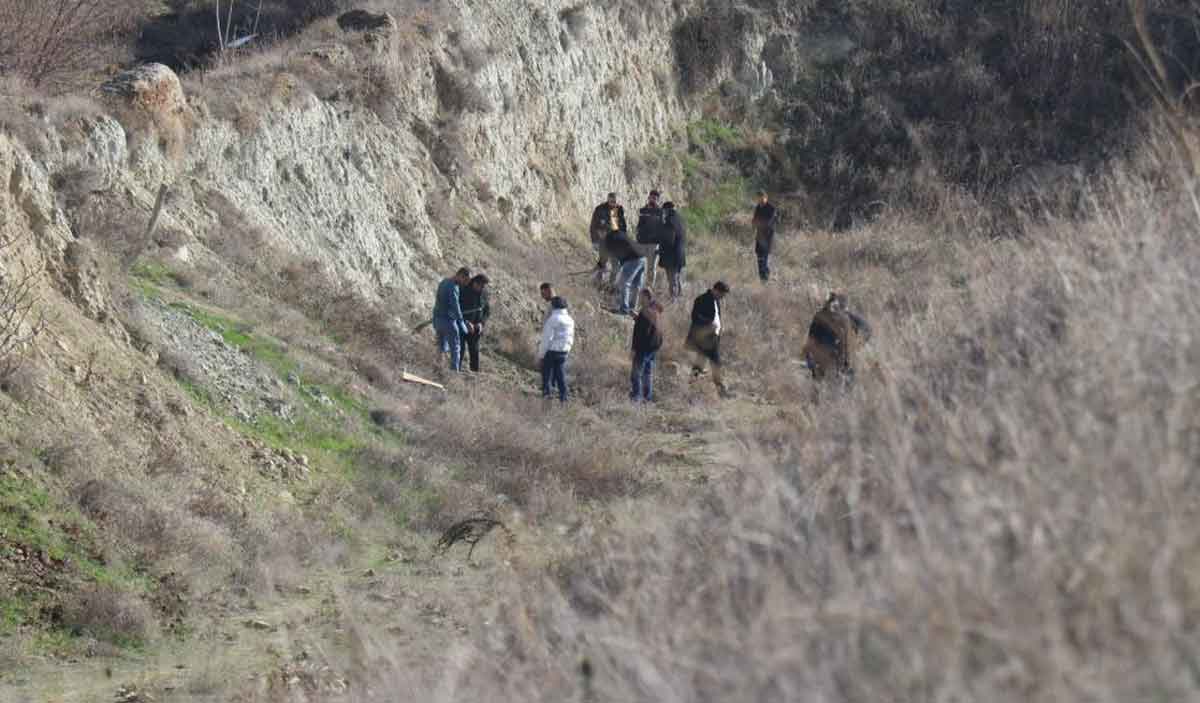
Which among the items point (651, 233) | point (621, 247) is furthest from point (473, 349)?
point (651, 233)

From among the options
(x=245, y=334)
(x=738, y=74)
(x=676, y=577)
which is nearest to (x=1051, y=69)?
(x=738, y=74)

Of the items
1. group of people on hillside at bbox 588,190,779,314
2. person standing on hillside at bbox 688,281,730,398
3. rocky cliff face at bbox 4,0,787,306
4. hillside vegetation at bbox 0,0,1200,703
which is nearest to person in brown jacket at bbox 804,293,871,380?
hillside vegetation at bbox 0,0,1200,703

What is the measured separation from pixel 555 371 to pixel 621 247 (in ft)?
15.7

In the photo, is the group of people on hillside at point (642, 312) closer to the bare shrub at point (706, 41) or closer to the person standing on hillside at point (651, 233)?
the person standing on hillside at point (651, 233)

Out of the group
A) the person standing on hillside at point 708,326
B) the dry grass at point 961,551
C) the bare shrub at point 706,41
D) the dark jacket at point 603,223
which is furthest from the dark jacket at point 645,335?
the bare shrub at point 706,41

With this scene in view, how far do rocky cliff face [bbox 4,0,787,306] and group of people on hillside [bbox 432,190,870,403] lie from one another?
1999 millimetres

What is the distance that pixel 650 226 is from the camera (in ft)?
80.2

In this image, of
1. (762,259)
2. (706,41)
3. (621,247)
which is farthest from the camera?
(706,41)

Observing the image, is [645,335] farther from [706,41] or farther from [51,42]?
[706,41]

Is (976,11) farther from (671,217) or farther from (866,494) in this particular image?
(866,494)

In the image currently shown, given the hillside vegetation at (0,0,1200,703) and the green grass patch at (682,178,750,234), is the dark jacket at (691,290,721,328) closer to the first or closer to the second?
the hillside vegetation at (0,0,1200,703)

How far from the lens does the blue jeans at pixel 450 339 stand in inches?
748

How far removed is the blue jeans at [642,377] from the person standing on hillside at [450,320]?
81.4 inches

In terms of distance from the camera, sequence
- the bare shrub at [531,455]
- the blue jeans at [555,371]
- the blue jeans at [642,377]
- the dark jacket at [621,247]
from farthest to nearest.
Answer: the dark jacket at [621,247] → the blue jeans at [642,377] → the blue jeans at [555,371] → the bare shrub at [531,455]
